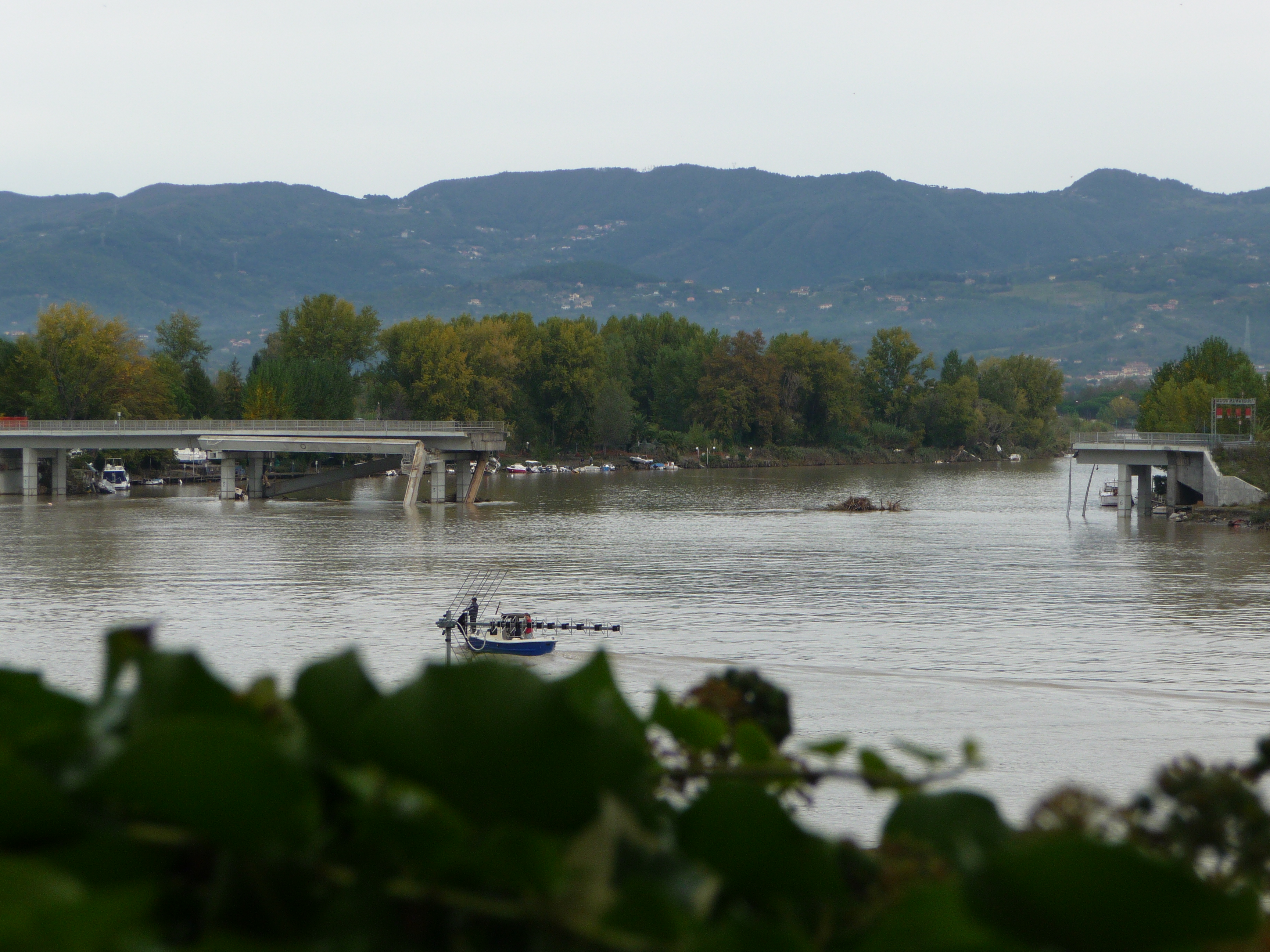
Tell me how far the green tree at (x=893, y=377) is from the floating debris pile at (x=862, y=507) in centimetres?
7031

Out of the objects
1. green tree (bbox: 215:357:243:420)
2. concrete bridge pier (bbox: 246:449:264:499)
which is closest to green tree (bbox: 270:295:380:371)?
green tree (bbox: 215:357:243:420)

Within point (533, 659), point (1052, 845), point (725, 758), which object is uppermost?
point (1052, 845)

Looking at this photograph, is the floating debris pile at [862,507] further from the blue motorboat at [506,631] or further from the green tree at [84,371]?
A: the green tree at [84,371]

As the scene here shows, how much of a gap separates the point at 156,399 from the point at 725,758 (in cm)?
9314

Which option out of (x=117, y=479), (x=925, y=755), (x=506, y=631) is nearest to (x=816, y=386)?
(x=117, y=479)

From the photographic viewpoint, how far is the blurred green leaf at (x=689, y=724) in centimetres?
179

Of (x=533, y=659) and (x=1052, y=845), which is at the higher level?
(x=1052, y=845)

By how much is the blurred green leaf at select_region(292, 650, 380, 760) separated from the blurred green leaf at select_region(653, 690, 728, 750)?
564mm

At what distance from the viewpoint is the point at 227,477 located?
70.6 m

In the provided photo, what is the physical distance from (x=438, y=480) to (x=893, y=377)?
83.4 metres

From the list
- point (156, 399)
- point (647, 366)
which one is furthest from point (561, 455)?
point (156, 399)

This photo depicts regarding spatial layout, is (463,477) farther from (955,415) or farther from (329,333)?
(955,415)

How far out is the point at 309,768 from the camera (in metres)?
1.19

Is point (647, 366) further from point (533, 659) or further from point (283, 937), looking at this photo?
point (283, 937)
